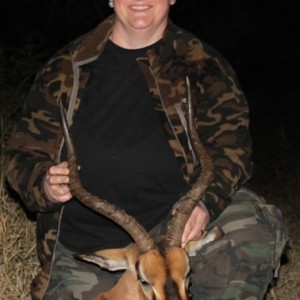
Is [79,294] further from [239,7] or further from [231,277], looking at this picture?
[239,7]

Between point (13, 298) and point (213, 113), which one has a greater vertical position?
point (213, 113)

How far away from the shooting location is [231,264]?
205 inches

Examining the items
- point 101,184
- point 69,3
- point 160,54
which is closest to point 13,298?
point 101,184

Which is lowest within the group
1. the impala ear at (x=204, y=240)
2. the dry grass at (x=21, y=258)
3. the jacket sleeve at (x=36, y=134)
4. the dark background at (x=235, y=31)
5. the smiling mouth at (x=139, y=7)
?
the dark background at (x=235, y=31)

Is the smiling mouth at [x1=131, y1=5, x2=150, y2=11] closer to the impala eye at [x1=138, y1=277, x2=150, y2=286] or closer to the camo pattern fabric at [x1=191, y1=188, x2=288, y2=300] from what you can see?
the camo pattern fabric at [x1=191, y1=188, x2=288, y2=300]

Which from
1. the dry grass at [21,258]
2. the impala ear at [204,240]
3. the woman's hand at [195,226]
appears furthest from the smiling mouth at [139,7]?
the dry grass at [21,258]

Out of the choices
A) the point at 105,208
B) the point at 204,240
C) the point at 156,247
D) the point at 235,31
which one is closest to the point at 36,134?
the point at 105,208

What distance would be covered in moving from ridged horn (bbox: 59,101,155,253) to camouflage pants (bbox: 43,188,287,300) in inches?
23.4

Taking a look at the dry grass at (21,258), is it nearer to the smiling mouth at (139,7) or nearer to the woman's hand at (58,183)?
the woman's hand at (58,183)

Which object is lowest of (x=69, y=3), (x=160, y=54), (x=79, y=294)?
(x=69, y=3)

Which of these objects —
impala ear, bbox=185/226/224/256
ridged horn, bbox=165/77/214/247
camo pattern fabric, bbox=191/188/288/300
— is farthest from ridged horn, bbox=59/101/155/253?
camo pattern fabric, bbox=191/188/288/300

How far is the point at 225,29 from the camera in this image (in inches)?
747

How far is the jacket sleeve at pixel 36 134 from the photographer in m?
5.44

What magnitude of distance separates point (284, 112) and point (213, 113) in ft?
32.3
